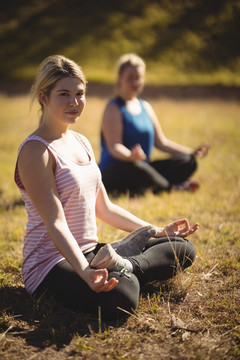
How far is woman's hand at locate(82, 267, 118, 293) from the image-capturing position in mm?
2123

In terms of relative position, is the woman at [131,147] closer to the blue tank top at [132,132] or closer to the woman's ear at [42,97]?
the blue tank top at [132,132]

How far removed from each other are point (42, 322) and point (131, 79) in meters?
3.87

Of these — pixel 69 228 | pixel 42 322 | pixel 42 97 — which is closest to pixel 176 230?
pixel 69 228

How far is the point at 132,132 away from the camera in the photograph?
5473 mm

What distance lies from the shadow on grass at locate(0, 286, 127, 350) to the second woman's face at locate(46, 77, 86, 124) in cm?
131

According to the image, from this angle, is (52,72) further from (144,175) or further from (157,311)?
(144,175)

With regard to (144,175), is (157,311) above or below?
below

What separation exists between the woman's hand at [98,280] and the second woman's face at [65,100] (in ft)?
3.40

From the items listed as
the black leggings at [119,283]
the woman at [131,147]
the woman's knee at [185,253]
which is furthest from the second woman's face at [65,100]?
the woman at [131,147]

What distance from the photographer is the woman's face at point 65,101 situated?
2.46 metres

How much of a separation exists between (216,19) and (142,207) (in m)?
27.2

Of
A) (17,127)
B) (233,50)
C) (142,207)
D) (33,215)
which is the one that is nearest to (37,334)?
(33,215)

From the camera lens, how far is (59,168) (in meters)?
2.42

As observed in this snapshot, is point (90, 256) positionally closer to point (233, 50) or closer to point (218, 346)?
point (218, 346)
